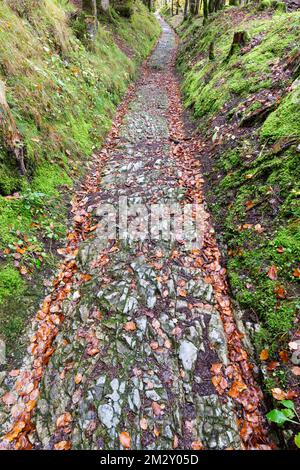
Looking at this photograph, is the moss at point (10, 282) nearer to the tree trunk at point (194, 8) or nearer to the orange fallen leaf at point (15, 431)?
the orange fallen leaf at point (15, 431)

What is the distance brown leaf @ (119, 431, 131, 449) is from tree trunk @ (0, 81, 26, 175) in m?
4.70

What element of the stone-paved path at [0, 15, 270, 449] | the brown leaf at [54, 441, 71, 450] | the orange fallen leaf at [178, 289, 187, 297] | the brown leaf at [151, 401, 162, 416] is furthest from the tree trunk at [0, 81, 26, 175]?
the brown leaf at [151, 401, 162, 416]

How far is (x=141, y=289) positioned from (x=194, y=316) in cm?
93

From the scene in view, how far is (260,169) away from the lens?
5.39m

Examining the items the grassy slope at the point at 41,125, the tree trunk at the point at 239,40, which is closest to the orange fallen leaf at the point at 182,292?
the grassy slope at the point at 41,125

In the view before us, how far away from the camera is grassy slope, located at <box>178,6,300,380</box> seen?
3941mm

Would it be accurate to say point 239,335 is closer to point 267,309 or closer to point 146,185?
point 267,309

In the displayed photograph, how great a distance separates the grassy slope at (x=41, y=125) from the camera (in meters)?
4.43

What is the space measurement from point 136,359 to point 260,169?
→ 164 inches

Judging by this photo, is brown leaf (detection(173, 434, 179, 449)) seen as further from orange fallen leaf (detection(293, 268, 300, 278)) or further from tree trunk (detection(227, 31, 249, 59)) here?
tree trunk (detection(227, 31, 249, 59))

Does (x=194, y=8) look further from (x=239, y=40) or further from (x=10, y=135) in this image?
(x=10, y=135)

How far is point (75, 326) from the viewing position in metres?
4.01

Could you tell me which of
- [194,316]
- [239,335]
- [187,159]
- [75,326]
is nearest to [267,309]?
[239,335]

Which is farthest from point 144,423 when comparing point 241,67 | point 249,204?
point 241,67
